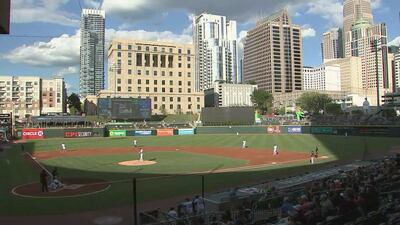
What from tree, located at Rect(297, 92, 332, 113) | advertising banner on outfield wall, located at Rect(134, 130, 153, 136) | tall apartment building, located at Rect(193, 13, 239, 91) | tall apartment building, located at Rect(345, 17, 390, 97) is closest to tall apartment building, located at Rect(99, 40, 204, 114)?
tall apartment building, located at Rect(193, 13, 239, 91)

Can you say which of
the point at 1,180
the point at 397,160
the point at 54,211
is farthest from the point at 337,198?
the point at 1,180

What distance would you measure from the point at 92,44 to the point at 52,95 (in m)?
99.8

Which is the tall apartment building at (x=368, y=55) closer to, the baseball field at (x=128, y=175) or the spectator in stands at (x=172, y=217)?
the baseball field at (x=128, y=175)

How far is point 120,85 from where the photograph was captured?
141750mm

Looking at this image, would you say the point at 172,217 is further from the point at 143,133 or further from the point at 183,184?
the point at 143,133

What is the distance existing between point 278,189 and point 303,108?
140302 mm

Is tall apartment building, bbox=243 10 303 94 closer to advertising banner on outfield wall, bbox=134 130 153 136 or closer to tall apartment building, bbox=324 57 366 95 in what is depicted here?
tall apartment building, bbox=324 57 366 95

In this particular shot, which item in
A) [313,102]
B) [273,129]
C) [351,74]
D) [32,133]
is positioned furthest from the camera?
[351,74]

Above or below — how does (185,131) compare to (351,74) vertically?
below

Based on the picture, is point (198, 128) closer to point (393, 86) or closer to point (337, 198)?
point (337, 198)

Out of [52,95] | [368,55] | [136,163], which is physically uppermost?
[368,55]

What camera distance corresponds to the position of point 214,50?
15275 cm

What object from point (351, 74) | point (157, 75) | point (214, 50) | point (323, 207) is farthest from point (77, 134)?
point (351, 74)

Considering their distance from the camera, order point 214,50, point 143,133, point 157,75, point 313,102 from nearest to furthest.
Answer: point 143,133 < point 157,75 < point 313,102 < point 214,50
